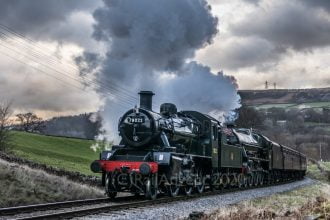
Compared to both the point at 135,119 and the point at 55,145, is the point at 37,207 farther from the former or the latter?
the point at 55,145

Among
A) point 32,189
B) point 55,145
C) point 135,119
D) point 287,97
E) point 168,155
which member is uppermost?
point 287,97

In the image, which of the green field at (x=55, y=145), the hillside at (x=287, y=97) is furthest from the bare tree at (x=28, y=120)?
the hillside at (x=287, y=97)

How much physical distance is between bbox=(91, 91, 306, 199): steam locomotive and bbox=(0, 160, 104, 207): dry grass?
168cm

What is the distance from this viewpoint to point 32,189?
16062 mm

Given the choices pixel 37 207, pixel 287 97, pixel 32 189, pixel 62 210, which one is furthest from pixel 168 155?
pixel 287 97

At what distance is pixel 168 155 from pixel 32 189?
15.6 feet

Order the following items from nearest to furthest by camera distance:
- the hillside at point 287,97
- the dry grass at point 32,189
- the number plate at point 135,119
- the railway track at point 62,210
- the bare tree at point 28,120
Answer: the railway track at point 62,210 < the dry grass at point 32,189 < the number plate at point 135,119 < the bare tree at point 28,120 < the hillside at point 287,97

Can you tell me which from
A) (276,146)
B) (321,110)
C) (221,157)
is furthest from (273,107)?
(221,157)

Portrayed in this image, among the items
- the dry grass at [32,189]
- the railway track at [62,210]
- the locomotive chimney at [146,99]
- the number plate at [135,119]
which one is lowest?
the railway track at [62,210]

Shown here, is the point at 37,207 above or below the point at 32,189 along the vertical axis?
below

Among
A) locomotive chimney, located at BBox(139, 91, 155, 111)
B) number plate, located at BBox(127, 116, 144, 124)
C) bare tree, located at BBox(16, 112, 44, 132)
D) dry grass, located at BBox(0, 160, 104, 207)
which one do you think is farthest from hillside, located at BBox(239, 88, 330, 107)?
dry grass, located at BBox(0, 160, 104, 207)

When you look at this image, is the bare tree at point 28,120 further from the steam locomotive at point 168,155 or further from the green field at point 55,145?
the steam locomotive at point 168,155

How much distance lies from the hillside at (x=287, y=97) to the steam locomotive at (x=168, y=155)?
104 meters

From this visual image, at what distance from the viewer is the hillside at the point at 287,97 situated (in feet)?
420
